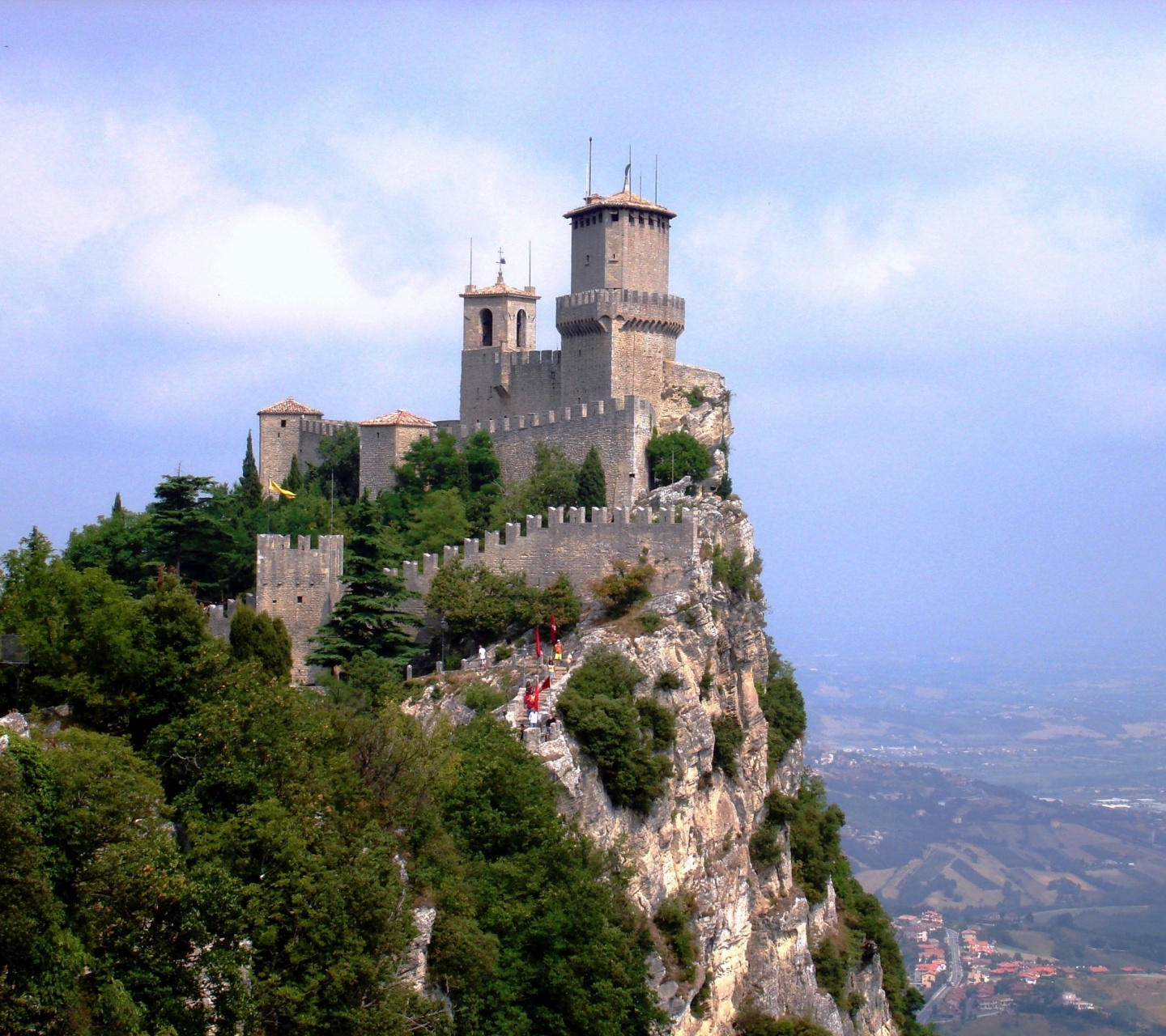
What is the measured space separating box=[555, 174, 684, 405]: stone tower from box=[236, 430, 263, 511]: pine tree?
34.2 feet

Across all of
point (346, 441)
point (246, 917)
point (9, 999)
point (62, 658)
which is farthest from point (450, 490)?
point (9, 999)

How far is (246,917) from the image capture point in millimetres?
29047

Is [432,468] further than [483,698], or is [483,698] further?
[432,468]

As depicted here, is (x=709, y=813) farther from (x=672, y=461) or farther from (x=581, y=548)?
(x=672, y=461)

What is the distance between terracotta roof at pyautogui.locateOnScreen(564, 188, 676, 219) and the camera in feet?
191

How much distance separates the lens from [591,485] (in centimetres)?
5347

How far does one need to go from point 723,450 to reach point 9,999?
121 feet

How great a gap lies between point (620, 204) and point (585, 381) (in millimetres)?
5769

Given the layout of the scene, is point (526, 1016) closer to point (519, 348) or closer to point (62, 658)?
point (62, 658)

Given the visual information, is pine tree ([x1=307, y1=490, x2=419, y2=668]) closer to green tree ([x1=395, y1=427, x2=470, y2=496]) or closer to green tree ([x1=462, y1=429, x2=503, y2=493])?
green tree ([x1=395, y1=427, x2=470, y2=496])

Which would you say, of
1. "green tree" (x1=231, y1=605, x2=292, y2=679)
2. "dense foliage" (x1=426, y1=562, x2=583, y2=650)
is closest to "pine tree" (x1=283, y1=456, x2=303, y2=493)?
"dense foliage" (x1=426, y1=562, x2=583, y2=650)

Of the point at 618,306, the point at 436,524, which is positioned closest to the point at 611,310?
the point at 618,306

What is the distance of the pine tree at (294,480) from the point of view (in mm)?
60219

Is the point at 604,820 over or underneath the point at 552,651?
underneath
